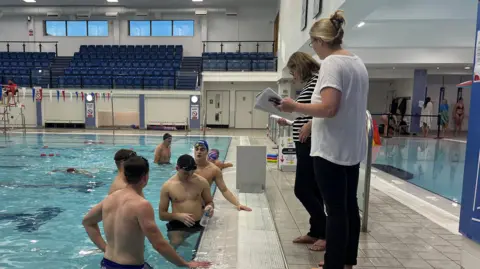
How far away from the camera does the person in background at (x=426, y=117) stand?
14094mm

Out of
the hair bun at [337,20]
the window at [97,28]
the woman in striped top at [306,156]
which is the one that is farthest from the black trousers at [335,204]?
the window at [97,28]

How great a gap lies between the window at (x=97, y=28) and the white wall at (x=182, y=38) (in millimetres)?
324

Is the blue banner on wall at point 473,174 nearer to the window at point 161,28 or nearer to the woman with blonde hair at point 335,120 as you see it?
the woman with blonde hair at point 335,120

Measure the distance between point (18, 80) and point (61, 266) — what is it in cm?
1753

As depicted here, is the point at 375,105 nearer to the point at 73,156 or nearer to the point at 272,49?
the point at 272,49

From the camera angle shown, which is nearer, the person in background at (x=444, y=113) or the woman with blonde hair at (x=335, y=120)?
the woman with blonde hair at (x=335, y=120)

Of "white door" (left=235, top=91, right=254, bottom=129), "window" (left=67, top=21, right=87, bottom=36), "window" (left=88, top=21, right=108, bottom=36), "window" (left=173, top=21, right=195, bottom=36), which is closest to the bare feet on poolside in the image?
"white door" (left=235, top=91, right=254, bottom=129)

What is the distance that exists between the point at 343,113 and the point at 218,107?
1788cm

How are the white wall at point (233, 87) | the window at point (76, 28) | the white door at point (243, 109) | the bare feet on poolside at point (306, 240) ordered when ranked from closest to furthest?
the bare feet on poolside at point (306, 240) → the white wall at point (233, 87) → the white door at point (243, 109) → the window at point (76, 28)

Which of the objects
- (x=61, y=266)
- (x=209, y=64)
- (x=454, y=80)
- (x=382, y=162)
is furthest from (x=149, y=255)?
(x=454, y=80)

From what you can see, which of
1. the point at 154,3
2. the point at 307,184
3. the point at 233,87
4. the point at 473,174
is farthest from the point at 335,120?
the point at 154,3

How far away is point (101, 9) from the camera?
775 inches

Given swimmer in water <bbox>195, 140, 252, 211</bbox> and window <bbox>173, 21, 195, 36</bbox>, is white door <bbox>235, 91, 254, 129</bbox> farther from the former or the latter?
swimmer in water <bbox>195, 140, 252, 211</bbox>

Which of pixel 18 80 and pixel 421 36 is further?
pixel 18 80
